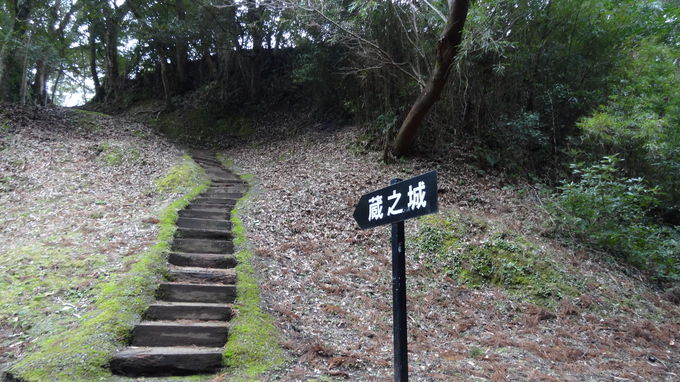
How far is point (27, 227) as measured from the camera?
7379 millimetres

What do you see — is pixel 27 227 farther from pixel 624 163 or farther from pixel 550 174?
pixel 624 163

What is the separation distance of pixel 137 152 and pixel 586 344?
12.5m

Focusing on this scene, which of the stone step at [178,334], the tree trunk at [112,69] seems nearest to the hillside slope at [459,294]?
the stone step at [178,334]

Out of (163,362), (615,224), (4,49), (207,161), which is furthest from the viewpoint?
(207,161)

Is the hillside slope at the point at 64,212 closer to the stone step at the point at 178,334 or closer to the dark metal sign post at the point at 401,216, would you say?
the stone step at the point at 178,334

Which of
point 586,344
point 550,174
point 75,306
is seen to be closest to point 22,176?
point 75,306

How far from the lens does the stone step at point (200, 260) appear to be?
20.4 ft

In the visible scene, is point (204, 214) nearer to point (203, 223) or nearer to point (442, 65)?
point (203, 223)

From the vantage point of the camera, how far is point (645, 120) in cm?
817

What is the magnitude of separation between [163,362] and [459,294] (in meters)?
4.54

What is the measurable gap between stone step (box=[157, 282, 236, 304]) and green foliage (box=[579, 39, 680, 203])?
26.6 ft

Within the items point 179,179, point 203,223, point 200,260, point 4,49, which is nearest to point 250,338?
point 200,260

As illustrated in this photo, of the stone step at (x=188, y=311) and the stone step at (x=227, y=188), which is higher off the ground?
the stone step at (x=227, y=188)

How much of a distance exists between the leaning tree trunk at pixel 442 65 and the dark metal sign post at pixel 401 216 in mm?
7276
